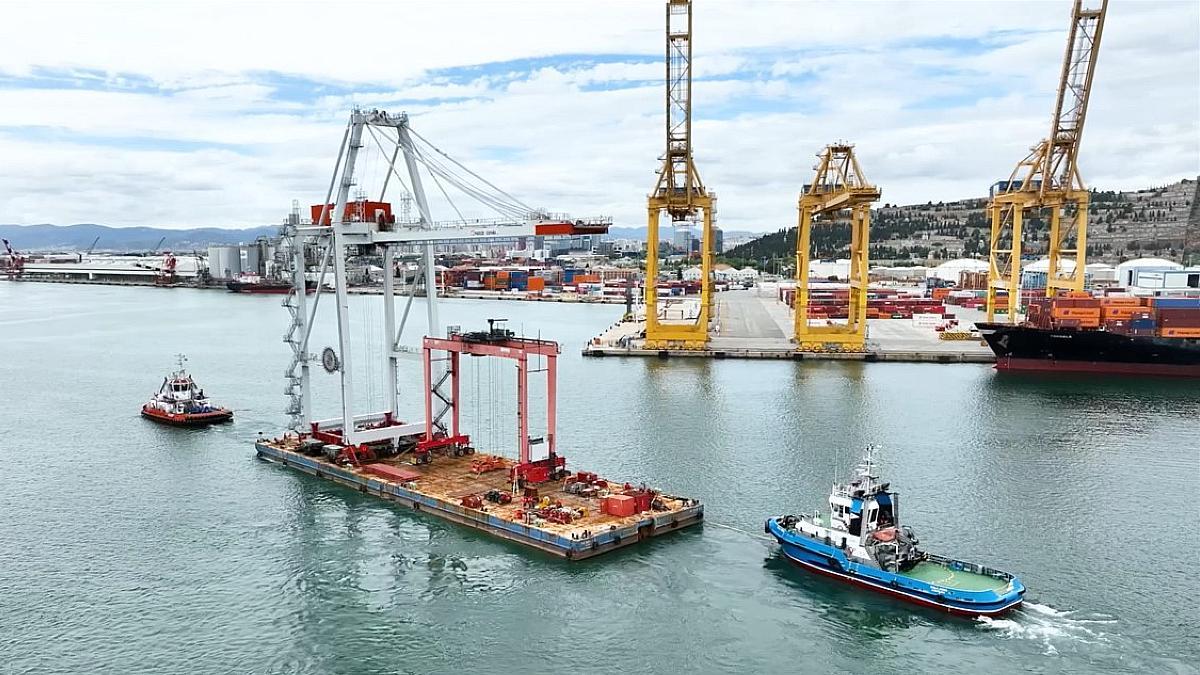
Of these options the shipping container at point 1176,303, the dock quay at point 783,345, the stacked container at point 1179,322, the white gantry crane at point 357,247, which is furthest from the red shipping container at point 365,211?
the shipping container at point 1176,303

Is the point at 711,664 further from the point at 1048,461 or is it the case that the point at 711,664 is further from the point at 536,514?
the point at 1048,461

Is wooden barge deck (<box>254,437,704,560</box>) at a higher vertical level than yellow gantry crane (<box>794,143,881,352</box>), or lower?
lower

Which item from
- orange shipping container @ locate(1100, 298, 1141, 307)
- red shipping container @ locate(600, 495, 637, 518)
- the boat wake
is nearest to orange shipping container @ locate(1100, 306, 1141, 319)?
orange shipping container @ locate(1100, 298, 1141, 307)

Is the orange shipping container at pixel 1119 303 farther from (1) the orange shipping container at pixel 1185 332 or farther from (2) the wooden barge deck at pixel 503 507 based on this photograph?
(2) the wooden barge deck at pixel 503 507

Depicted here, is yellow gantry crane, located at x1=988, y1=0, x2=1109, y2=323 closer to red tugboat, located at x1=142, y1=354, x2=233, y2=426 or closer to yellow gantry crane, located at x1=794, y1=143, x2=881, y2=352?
yellow gantry crane, located at x1=794, y1=143, x2=881, y2=352

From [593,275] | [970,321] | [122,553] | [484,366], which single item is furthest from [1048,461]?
[593,275]

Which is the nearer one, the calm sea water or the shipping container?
the calm sea water
